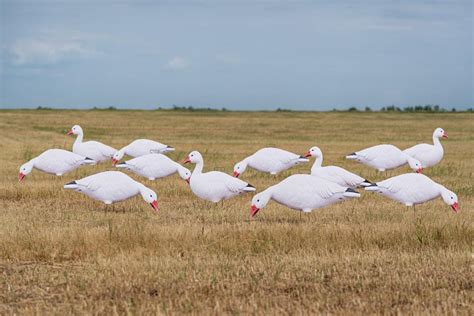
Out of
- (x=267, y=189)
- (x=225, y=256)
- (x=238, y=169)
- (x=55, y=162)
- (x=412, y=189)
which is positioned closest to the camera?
(x=225, y=256)

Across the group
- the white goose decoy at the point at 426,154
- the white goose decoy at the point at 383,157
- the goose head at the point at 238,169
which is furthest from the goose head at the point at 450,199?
the white goose decoy at the point at 426,154

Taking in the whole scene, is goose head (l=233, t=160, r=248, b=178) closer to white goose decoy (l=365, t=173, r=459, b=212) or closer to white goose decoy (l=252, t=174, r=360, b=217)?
white goose decoy (l=365, t=173, r=459, b=212)

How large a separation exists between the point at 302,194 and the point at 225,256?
8.95ft

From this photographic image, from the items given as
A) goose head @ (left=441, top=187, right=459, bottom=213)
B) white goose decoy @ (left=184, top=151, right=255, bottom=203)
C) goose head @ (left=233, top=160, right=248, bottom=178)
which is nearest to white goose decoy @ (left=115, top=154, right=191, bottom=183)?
goose head @ (left=233, top=160, right=248, bottom=178)

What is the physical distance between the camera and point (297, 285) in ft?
31.5

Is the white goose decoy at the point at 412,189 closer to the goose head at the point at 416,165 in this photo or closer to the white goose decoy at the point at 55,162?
the goose head at the point at 416,165

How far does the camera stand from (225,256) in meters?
11.3

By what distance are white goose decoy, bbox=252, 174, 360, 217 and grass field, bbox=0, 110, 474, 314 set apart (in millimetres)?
341

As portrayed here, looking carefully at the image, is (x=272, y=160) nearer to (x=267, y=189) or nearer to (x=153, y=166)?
(x=153, y=166)

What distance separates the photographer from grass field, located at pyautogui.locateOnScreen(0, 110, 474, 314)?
29.0ft

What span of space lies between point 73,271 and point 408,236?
15.9ft

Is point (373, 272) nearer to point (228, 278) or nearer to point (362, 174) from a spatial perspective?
point (228, 278)

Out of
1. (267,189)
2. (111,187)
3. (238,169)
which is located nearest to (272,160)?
(238,169)

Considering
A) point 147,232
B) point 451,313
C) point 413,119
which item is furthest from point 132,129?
point 451,313
